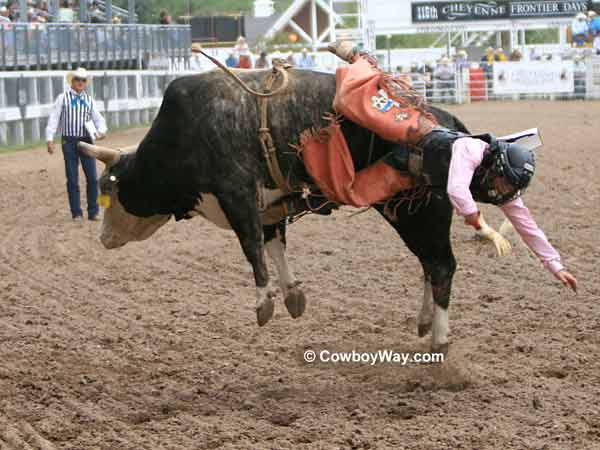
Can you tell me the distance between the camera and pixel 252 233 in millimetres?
6098

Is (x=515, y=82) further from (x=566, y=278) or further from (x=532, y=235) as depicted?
(x=566, y=278)

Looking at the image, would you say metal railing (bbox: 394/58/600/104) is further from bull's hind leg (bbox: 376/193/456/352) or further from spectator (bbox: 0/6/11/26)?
bull's hind leg (bbox: 376/193/456/352)

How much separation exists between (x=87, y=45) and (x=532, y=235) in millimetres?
22736

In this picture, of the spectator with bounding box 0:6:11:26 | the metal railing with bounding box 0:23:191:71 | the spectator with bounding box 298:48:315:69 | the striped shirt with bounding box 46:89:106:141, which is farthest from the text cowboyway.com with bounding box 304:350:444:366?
the spectator with bounding box 298:48:315:69

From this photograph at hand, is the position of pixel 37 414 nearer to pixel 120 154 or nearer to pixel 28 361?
pixel 28 361

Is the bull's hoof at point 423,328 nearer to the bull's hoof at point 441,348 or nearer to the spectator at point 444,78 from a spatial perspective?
the bull's hoof at point 441,348

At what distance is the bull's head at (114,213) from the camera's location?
657 centimetres

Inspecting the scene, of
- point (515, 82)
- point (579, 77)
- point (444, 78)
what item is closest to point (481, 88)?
point (515, 82)

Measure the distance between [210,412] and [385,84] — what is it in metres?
1.93

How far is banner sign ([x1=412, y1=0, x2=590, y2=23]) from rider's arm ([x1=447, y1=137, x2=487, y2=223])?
39.0m

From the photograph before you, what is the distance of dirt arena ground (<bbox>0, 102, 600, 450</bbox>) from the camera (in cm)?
517

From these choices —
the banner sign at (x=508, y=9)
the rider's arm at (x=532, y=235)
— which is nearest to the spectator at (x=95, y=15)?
the banner sign at (x=508, y=9)

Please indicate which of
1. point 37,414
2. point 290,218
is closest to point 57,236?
point 290,218

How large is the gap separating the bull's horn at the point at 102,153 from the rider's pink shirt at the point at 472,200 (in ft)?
6.79
